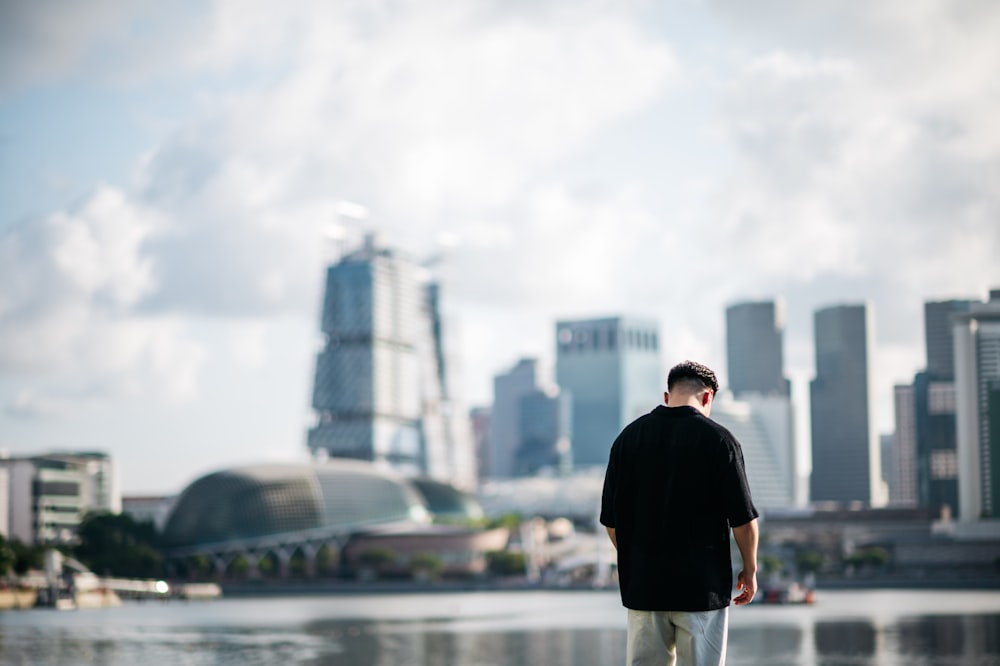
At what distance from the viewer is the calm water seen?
2790 inches

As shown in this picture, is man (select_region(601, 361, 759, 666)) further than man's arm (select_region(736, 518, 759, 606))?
Answer: Yes

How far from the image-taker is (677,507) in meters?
10.1

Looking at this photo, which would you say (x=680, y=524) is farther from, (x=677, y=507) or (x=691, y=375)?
(x=691, y=375)

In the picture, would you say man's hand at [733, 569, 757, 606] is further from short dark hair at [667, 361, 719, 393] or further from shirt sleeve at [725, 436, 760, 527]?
short dark hair at [667, 361, 719, 393]

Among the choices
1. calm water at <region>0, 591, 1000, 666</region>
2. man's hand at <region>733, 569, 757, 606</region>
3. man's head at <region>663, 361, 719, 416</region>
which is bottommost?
calm water at <region>0, 591, 1000, 666</region>

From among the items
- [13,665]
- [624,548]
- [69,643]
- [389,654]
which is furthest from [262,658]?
[624,548]

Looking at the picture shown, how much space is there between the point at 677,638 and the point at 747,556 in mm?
842

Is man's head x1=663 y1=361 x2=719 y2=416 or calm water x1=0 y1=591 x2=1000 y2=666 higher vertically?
man's head x1=663 y1=361 x2=719 y2=416

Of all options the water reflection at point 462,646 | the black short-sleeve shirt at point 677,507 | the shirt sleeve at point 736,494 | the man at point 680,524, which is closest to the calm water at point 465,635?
the water reflection at point 462,646

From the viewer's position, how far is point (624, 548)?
10.2 m

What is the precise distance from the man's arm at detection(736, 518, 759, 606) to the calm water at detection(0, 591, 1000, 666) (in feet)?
190

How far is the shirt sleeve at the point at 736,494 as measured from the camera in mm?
9828

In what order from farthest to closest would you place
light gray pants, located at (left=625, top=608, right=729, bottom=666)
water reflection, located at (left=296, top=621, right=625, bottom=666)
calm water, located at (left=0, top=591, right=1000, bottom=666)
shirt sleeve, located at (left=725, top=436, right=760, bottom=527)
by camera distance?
calm water, located at (left=0, top=591, right=1000, bottom=666)
water reflection, located at (left=296, top=621, right=625, bottom=666)
light gray pants, located at (left=625, top=608, right=729, bottom=666)
shirt sleeve, located at (left=725, top=436, right=760, bottom=527)

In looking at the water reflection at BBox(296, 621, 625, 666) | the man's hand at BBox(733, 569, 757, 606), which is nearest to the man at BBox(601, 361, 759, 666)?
the man's hand at BBox(733, 569, 757, 606)
